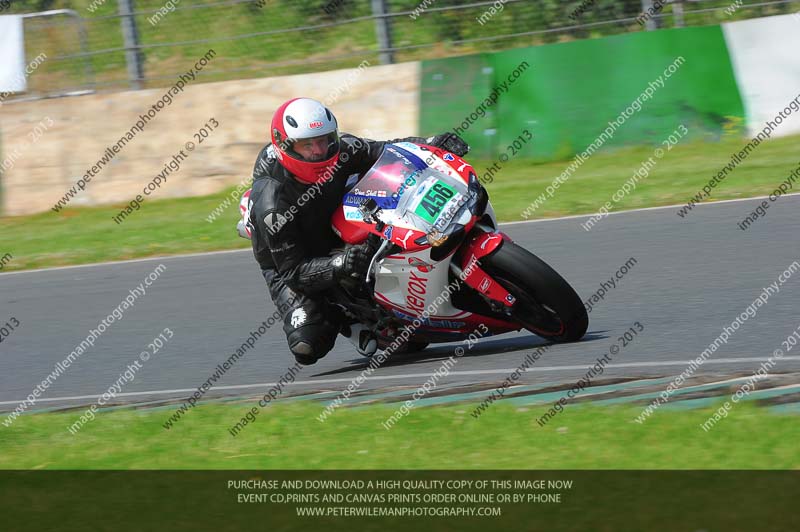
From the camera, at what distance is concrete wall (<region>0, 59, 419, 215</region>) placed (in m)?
15.7

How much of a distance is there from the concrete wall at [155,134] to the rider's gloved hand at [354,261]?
28.6ft

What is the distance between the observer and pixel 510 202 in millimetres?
12922

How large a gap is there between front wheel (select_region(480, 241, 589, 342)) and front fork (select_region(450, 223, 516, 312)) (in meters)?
0.03

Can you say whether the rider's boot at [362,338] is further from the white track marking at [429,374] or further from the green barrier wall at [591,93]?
the green barrier wall at [591,93]

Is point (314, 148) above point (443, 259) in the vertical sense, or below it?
above

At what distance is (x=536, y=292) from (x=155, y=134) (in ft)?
33.5

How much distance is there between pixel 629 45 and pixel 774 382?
9.20 meters

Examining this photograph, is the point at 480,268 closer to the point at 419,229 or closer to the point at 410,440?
the point at 419,229


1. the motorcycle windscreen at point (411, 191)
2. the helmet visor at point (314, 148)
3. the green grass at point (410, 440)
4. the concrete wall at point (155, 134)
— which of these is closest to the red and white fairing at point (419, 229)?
the motorcycle windscreen at point (411, 191)

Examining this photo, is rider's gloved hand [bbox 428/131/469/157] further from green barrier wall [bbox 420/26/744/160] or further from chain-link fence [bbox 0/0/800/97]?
chain-link fence [bbox 0/0/800/97]

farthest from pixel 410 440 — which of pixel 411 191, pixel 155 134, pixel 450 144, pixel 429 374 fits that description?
pixel 155 134
